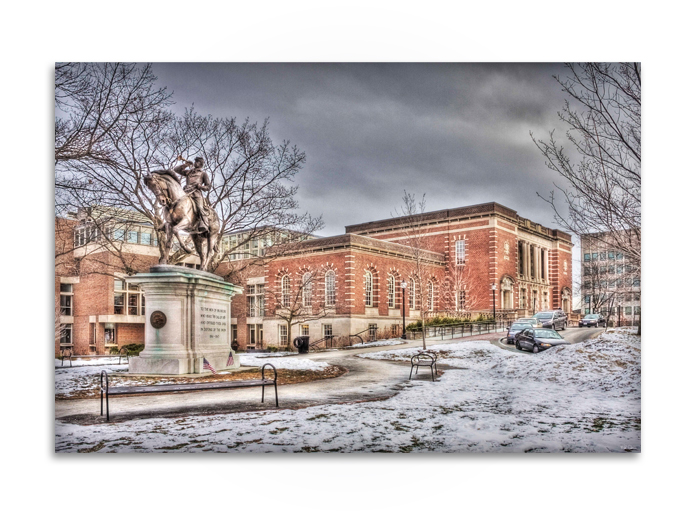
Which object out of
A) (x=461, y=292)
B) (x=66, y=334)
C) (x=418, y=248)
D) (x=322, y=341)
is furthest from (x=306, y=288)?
(x=66, y=334)

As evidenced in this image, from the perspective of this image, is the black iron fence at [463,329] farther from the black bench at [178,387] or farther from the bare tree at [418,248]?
the black bench at [178,387]

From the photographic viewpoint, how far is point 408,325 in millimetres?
9781

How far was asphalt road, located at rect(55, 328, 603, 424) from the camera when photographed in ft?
22.7

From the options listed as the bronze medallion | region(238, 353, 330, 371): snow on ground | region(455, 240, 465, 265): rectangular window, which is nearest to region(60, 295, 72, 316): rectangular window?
the bronze medallion

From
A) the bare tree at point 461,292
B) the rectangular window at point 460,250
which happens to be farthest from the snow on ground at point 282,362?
the rectangular window at point 460,250

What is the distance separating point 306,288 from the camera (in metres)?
9.32

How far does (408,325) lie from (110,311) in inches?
201

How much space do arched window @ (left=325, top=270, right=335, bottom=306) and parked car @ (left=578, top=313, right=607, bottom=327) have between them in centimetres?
413

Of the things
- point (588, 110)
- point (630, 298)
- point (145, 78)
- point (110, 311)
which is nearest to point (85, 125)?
point (145, 78)

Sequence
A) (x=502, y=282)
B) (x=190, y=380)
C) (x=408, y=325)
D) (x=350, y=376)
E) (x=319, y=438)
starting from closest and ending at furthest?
(x=319, y=438)
(x=190, y=380)
(x=350, y=376)
(x=502, y=282)
(x=408, y=325)

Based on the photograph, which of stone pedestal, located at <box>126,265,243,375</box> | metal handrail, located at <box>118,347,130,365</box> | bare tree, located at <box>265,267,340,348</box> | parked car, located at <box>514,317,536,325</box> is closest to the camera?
metal handrail, located at <box>118,347,130,365</box>

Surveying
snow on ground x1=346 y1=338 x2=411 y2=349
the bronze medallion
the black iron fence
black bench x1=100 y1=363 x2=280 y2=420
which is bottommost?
black bench x1=100 y1=363 x2=280 y2=420

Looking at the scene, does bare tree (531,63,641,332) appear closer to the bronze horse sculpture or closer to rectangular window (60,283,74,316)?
the bronze horse sculpture

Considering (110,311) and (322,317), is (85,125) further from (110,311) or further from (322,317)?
(322,317)
